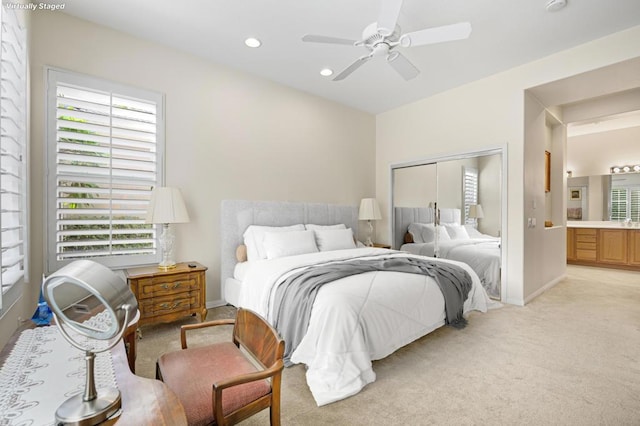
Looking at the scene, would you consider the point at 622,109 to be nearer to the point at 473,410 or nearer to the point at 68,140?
the point at 473,410

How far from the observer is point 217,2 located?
2676mm

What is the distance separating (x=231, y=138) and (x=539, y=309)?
438 centimetres

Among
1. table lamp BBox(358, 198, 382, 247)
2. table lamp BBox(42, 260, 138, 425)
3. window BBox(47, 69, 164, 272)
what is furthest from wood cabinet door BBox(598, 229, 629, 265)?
table lamp BBox(42, 260, 138, 425)

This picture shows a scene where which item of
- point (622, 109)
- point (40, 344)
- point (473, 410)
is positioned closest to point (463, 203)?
point (622, 109)

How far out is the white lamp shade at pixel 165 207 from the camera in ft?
9.83

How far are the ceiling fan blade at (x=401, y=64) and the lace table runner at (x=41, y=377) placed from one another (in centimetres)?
287

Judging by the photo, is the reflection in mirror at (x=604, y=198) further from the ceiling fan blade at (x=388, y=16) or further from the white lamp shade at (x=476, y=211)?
the ceiling fan blade at (x=388, y=16)

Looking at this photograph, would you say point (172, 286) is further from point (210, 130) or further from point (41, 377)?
point (41, 377)

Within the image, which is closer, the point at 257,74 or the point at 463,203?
the point at 257,74

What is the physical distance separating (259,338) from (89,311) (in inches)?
30.8

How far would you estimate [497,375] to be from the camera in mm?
2238

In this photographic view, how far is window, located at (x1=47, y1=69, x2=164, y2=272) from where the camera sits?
2.79 metres

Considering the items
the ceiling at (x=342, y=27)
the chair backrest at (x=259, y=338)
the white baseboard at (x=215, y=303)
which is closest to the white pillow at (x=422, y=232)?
the ceiling at (x=342, y=27)

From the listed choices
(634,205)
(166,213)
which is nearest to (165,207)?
(166,213)
